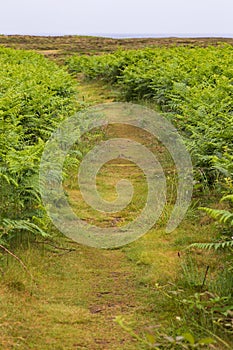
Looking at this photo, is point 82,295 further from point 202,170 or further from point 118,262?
point 202,170

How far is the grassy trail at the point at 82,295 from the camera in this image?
3.59 meters

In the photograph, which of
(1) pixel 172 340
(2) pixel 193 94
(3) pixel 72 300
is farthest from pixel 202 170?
(1) pixel 172 340

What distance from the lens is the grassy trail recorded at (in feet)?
11.8

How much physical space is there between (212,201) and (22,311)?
3.02 meters

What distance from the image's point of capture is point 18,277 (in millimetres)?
4324

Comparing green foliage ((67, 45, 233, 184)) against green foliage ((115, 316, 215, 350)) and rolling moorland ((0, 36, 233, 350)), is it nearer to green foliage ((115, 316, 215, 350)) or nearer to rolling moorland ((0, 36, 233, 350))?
rolling moorland ((0, 36, 233, 350))

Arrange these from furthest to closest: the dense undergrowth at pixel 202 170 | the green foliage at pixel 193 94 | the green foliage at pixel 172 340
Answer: the green foliage at pixel 193 94 → the dense undergrowth at pixel 202 170 → the green foliage at pixel 172 340

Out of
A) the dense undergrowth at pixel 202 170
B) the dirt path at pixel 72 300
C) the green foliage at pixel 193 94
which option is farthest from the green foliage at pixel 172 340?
the green foliage at pixel 193 94

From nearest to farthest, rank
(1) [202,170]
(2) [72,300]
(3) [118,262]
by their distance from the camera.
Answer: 1. (2) [72,300]
2. (3) [118,262]
3. (1) [202,170]

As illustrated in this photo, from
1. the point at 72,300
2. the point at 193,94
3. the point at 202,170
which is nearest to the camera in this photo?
the point at 72,300

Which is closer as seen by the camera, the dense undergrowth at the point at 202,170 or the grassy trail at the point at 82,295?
the dense undergrowth at the point at 202,170

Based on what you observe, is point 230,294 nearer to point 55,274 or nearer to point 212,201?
point 55,274

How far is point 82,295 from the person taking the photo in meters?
4.26

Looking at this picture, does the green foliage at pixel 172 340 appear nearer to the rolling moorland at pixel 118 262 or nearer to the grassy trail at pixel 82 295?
the rolling moorland at pixel 118 262
